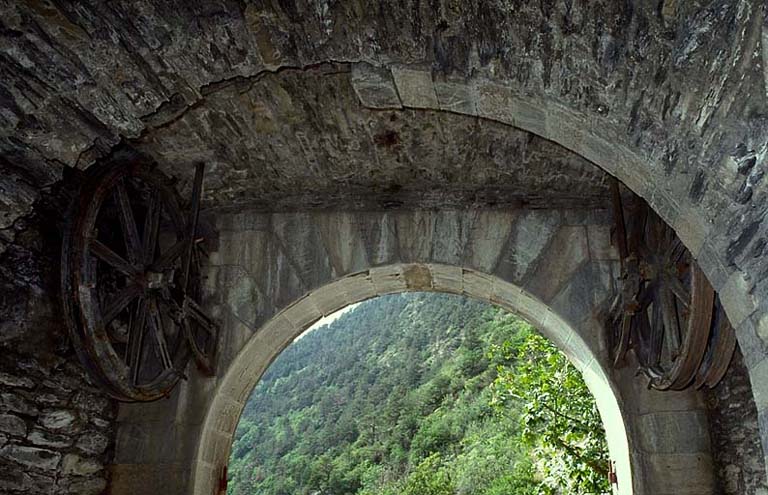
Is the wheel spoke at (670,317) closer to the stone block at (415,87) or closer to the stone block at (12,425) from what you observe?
the stone block at (415,87)

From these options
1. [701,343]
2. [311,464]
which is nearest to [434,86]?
[701,343]

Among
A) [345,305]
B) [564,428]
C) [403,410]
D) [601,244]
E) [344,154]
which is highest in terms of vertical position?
[403,410]

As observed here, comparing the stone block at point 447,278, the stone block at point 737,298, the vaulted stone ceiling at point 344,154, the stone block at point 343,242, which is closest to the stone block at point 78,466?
the vaulted stone ceiling at point 344,154

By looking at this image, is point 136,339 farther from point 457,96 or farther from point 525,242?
point 525,242

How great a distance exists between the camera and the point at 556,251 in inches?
162

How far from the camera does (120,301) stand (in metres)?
3.38

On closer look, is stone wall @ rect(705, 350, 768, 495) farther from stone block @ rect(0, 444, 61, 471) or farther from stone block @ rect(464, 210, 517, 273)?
stone block @ rect(0, 444, 61, 471)

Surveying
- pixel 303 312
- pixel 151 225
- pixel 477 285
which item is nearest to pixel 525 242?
pixel 477 285

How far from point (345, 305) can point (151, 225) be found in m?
1.43

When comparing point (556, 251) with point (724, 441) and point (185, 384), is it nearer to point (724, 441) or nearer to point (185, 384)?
point (724, 441)

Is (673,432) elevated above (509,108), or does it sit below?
below

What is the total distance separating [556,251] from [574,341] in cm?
57

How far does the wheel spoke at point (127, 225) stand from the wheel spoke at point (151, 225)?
7 centimetres

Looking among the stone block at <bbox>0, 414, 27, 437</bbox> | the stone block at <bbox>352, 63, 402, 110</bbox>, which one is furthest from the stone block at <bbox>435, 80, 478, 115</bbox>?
the stone block at <bbox>0, 414, 27, 437</bbox>
